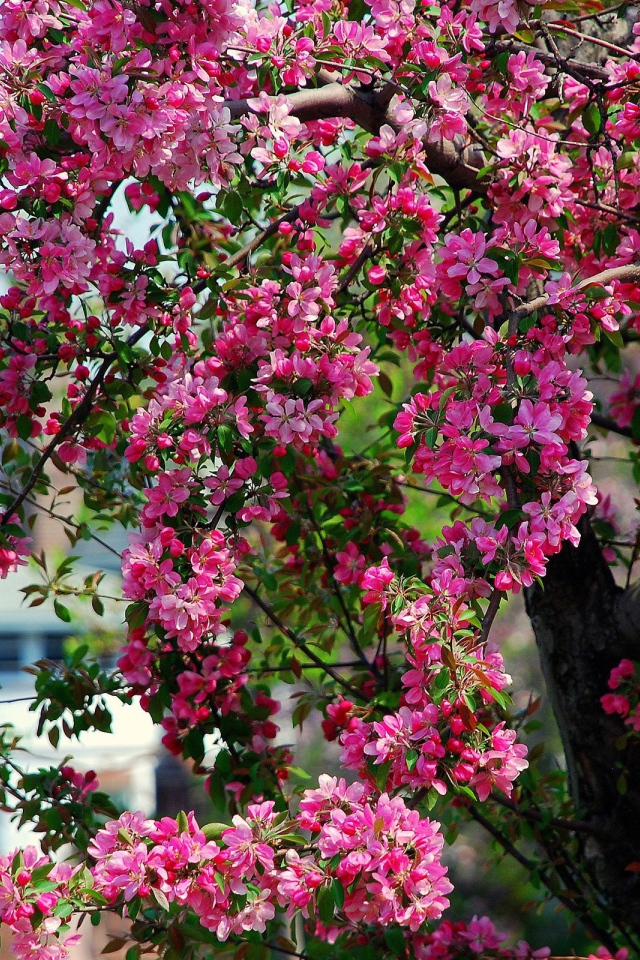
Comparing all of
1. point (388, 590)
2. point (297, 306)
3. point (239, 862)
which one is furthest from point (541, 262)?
point (239, 862)

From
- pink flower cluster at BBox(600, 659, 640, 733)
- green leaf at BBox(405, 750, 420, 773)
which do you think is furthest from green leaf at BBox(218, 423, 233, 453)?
pink flower cluster at BBox(600, 659, 640, 733)

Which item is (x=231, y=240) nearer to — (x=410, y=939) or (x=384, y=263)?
(x=384, y=263)

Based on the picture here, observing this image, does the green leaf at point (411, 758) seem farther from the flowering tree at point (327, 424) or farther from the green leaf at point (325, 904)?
the green leaf at point (325, 904)

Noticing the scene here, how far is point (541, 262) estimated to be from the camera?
5.50 ft

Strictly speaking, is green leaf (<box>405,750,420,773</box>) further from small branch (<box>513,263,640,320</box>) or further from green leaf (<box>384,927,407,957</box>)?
small branch (<box>513,263,640,320</box>)

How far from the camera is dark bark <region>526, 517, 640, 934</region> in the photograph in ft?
7.38

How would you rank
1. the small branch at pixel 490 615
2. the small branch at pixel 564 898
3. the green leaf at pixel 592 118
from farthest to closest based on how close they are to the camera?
the small branch at pixel 564 898 < the green leaf at pixel 592 118 < the small branch at pixel 490 615

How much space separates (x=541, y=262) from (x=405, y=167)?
0.98ft

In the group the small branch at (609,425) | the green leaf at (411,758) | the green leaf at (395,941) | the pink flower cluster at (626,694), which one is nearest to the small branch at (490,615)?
the green leaf at (411,758)

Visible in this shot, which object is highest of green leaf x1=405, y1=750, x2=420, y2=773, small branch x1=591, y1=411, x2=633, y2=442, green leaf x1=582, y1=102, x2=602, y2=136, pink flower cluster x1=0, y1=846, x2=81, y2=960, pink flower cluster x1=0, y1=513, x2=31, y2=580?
green leaf x1=582, y1=102, x2=602, y2=136

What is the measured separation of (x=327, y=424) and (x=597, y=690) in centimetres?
104

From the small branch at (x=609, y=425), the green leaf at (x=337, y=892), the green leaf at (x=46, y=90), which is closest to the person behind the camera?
the green leaf at (x=337, y=892)

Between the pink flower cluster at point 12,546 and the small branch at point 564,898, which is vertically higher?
the pink flower cluster at point 12,546

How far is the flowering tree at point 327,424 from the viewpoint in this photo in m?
1.41
